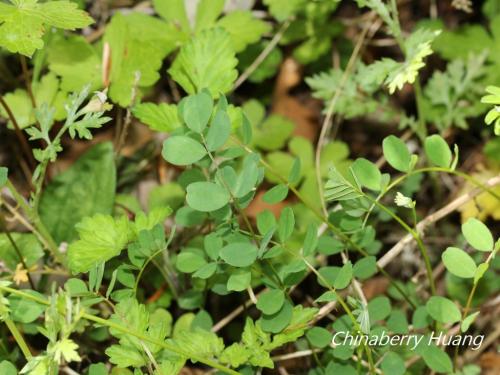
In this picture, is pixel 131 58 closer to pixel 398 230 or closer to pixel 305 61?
pixel 305 61

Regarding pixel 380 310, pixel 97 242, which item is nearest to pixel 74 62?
pixel 97 242

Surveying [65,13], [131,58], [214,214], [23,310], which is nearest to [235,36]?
[131,58]

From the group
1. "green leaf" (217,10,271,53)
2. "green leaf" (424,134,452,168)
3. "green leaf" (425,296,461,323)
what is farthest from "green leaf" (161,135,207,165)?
"green leaf" (217,10,271,53)

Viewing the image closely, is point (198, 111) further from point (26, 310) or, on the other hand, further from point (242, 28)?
point (242, 28)

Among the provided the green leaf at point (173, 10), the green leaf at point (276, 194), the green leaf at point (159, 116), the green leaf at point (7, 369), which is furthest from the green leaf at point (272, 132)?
the green leaf at point (7, 369)

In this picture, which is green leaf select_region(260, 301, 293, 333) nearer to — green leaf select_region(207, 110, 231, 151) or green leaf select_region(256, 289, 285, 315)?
green leaf select_region(256, 289, 285, 315)
